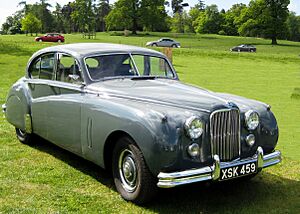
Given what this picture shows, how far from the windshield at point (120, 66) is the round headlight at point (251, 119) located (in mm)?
1765

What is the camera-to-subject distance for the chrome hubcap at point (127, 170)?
464 cm

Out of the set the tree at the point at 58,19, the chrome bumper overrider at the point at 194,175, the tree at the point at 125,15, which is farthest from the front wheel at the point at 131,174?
the tree at the point at 58,19

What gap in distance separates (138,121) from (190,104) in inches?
24.1

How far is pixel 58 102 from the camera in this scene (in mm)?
5895

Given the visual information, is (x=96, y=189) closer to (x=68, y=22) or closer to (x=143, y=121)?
(x=143, y=121)

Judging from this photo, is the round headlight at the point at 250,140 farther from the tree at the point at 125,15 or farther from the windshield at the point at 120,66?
the tree at the point at 125,15

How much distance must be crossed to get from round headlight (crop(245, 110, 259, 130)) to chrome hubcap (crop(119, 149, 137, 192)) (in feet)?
4.51

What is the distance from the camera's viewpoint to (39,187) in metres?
5.22

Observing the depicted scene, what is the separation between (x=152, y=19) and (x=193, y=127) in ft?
259

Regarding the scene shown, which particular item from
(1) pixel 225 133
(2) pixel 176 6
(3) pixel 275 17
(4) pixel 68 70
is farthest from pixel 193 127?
(2) pixel 176 6

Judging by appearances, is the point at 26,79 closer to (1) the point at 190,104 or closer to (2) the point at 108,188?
(2) the point at 108,188

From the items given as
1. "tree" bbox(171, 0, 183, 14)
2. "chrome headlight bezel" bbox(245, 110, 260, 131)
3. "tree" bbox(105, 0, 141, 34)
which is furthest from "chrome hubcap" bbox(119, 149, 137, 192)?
"tree" bbox(171, 0, 183, 14)

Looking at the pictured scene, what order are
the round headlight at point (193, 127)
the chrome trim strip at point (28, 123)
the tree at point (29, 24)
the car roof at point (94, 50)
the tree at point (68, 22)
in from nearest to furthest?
the round headlight at point (193, 127) → the car roof at point (94, 50) → the chrome trim strip at point (28, 123) → the tree at point (29, 24) → the tree at point (68, 22)

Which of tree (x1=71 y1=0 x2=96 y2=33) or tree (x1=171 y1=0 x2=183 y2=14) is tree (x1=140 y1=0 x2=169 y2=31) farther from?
tree (x1=171 y1=0 x2=183 y2=14)
